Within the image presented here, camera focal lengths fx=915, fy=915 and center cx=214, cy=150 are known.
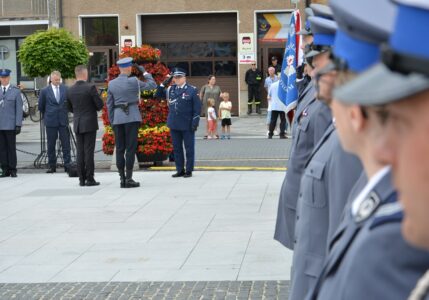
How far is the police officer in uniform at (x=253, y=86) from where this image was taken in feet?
111

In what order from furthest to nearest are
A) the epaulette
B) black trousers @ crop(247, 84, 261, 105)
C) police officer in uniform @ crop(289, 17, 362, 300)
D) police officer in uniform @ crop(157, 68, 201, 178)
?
black trousers @ crop(247, 84, 261, 105)
police officer in uniform @ crop(157, 68, 201, 178)
police officer in uniform @ crop(289, 17, 362, 300)
the epaulette

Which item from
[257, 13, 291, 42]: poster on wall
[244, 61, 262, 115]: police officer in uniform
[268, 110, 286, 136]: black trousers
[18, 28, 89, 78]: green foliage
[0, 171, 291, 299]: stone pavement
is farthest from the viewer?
[257, 13, 291, 42]: poster on wall

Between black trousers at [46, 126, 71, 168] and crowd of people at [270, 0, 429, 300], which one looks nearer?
crowd of people at [270, 0, 429, 300]

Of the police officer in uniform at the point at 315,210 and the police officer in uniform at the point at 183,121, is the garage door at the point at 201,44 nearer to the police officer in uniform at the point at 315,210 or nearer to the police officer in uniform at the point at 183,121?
the police officer in uniform at the point at 183,121

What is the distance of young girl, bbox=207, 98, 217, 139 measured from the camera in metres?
23.5

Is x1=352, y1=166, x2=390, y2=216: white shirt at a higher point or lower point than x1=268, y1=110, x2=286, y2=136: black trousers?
higher

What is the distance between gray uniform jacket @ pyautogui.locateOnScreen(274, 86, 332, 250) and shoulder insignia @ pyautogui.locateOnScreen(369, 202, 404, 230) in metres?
2.72

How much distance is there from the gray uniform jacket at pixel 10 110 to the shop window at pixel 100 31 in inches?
788

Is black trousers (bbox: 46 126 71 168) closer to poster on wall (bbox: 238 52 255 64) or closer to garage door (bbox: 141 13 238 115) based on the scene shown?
poster on wall (bbox: 238 52 255 64)

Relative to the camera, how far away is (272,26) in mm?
35312

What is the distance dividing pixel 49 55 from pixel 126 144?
15.4 ft

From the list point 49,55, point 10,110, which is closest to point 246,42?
point 49,55

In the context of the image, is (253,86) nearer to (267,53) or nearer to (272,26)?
(267,53)

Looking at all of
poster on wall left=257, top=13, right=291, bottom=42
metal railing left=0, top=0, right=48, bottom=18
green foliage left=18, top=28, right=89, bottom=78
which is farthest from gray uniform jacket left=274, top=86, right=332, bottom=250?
metal railing left=0, top=0, right=48, bottom=18
